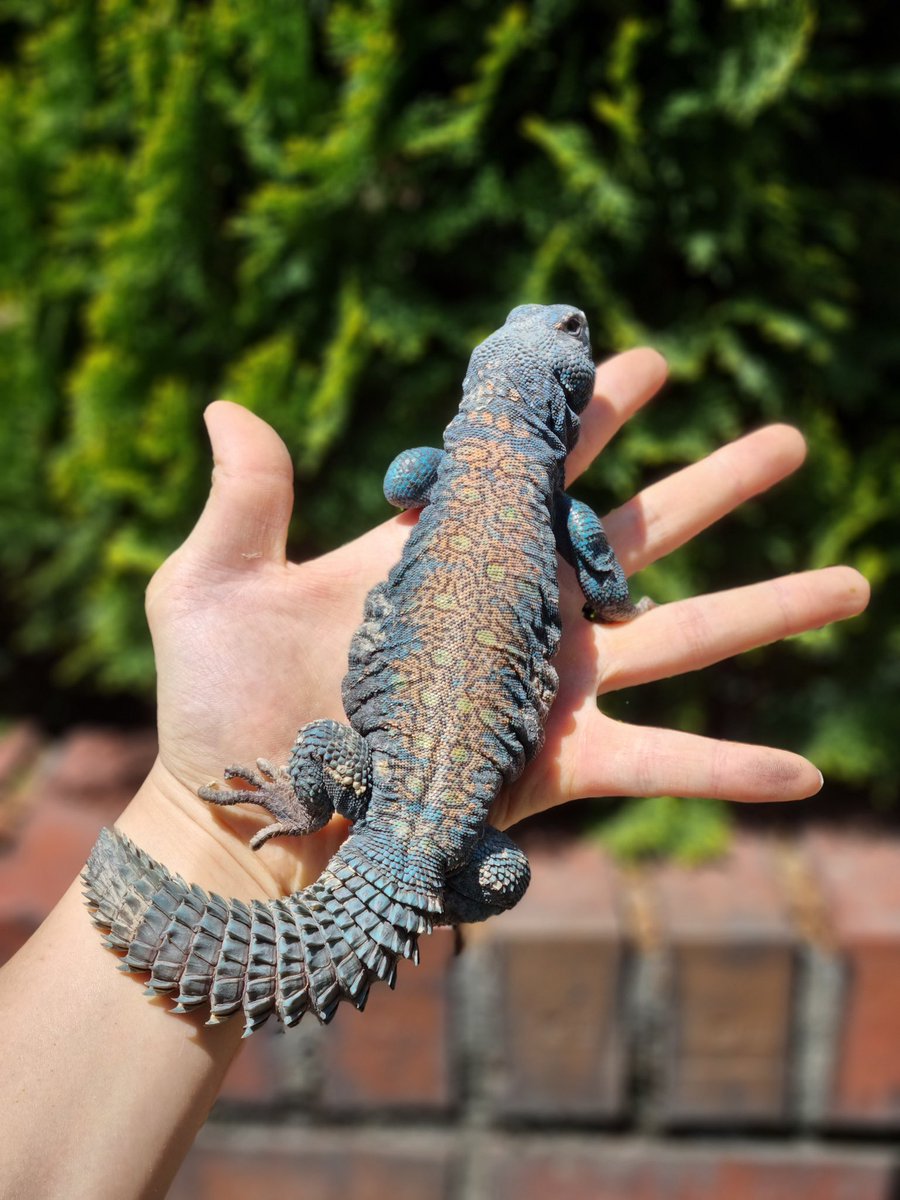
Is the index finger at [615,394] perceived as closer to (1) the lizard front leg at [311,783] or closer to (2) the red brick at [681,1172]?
(1) the lizard front leg at [311,783]

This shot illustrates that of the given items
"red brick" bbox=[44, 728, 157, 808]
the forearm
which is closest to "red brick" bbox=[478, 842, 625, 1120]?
"red brick" bbox=[44, 728, 157, 808]

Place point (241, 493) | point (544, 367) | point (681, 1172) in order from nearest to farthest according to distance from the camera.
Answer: point (241, 493) < point (544, 367) < point (681, 1172)

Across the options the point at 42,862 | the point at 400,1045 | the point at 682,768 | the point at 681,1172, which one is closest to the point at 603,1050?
the point at 681,1172

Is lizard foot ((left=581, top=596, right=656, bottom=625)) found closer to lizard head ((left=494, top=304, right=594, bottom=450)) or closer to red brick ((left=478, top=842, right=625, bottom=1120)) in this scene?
lizard head ((left=494, top=304, right=594, bottom=450))

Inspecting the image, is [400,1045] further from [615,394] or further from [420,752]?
[615,394]

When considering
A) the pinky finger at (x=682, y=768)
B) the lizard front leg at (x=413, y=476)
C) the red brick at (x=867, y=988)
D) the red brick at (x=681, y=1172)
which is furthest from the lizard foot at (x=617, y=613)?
the red brick at (x=681, y=1172)

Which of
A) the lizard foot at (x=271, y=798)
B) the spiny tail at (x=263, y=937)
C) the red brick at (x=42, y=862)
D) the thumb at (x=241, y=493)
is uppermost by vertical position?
the thumb at (x=241, y=493)

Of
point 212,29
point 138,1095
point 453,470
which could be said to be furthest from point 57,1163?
point 212,29
